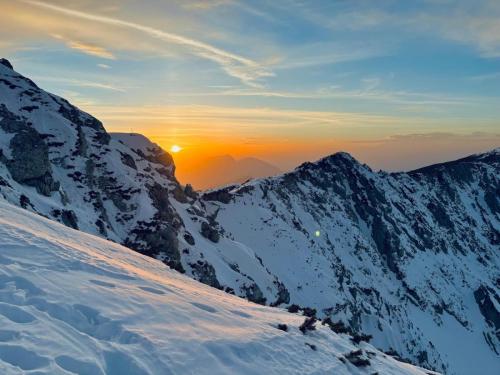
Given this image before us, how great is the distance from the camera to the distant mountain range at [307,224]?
56.2 m

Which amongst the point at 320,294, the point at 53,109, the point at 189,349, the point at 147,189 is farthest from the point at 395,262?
the point at 189,349

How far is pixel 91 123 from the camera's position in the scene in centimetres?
7431

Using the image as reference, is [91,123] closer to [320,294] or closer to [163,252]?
[163,252]

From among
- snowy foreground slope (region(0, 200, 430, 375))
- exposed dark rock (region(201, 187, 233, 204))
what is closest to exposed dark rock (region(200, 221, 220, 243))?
exposed dark rock (region(201, 187, 233, 204))

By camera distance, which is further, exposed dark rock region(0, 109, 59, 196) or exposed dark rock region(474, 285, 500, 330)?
exposed dark rock region(474, 285, 500, 330)

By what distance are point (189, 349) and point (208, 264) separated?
156ft

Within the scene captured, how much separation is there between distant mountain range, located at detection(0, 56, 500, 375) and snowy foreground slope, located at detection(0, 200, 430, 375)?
9614 millimetres

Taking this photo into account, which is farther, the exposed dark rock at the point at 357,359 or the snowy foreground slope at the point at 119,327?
the exposed dark rock at the point at 357,359

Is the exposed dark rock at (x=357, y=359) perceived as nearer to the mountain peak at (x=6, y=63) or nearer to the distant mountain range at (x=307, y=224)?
the distant mountain range at (x=307, y=224)

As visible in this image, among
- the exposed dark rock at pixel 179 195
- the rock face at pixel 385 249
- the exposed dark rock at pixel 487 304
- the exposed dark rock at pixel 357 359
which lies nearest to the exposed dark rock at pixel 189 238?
the exposed dark rock at pixel 179 195

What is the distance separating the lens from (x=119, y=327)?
454 inches

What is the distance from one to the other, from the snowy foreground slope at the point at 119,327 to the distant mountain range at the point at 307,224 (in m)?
9.61

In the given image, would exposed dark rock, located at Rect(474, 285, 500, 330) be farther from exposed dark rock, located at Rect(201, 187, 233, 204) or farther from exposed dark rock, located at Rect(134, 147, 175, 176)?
exposed dark rock, located at Rect(134, 147, 175, 176)

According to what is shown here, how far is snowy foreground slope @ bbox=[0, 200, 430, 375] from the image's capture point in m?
9.62
